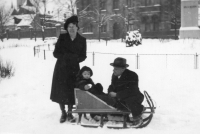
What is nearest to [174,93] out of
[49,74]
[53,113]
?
[53,113]

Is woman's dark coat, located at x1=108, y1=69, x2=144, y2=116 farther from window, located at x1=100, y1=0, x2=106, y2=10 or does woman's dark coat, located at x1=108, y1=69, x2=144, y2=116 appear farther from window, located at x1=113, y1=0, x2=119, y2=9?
window, located at x1=100, y1=0, x2=106, y2=10

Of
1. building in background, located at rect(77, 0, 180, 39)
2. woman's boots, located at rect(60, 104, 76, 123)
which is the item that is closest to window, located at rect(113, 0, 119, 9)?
building in background, located at rect(77, 0, 180, 39)

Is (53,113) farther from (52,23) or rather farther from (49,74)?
(52,23)

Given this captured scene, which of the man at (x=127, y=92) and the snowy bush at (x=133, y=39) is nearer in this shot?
the man at (x=127, y=92)

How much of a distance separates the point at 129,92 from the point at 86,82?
82 centimetres

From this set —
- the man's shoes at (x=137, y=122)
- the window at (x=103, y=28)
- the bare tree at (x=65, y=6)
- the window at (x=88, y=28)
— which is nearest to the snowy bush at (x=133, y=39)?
the man's shoes at (x=137, y=122)

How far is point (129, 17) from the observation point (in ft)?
109

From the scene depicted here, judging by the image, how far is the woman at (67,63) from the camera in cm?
498

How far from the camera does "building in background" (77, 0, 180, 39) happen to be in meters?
32.2

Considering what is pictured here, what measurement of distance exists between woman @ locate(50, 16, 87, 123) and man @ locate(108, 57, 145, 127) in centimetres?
81

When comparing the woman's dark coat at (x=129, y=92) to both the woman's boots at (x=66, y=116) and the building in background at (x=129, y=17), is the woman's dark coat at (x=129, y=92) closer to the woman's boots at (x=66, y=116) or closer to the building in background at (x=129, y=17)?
the woman's boots at (x=66, y=116)

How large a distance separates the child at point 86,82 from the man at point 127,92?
0.31 m

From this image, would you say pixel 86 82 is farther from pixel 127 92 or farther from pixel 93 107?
pixel 127 92

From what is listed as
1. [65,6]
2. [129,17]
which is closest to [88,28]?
[65,6]
